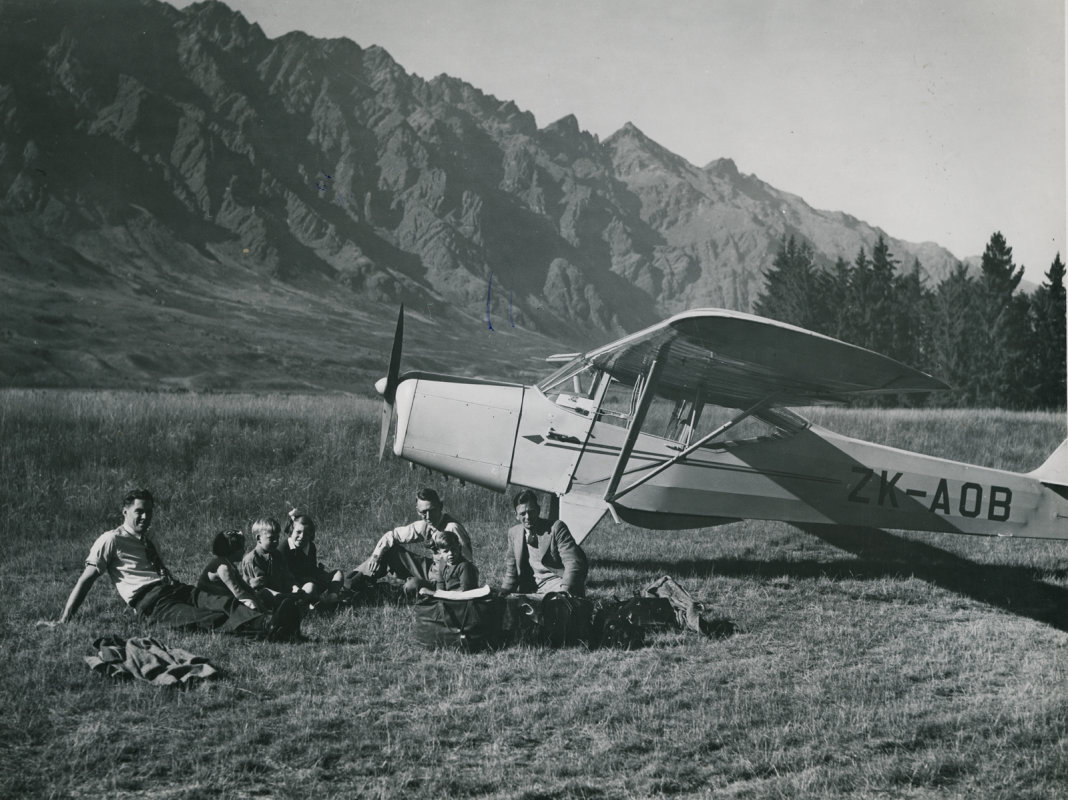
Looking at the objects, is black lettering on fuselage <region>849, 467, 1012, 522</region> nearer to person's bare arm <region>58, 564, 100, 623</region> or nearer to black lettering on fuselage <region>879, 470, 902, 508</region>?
black lettering on fuselage <region>879, 470, 902, 508</region>

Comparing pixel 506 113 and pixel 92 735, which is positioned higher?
pixel 506 113

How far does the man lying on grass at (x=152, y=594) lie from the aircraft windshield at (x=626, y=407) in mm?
3512

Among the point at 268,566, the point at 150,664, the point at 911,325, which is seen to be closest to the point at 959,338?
the point at 911,325

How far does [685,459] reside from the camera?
7.54 meters

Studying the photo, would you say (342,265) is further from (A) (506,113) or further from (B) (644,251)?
(A) (506,113)

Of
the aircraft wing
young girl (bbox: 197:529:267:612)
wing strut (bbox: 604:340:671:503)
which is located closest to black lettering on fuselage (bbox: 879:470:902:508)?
the aircraft wing

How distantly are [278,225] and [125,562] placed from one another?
106 meters

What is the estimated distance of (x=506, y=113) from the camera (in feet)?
595

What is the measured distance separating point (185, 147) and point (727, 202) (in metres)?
139

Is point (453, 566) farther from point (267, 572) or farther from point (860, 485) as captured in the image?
point (860, 485)

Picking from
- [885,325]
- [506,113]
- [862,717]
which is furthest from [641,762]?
[506,113]

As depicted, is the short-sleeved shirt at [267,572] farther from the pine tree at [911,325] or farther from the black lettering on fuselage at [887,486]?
the pine tree at [911,325]

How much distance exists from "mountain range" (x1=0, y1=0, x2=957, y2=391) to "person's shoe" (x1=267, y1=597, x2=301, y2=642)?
40878mm

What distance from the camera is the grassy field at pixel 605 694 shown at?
11.4 feet
